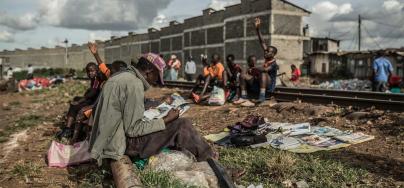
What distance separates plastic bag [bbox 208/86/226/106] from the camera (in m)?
10.0

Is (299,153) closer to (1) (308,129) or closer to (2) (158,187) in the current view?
(1) (308,129)

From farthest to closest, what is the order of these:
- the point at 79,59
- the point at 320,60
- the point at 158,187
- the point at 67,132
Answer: the point at 79,59 → the point at 320,60 → the point at 67,132 → the point at 158,187

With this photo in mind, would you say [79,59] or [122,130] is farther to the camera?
[79,59]

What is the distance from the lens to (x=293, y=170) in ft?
15.5

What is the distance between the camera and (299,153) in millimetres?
5637

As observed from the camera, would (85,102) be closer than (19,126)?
Yes

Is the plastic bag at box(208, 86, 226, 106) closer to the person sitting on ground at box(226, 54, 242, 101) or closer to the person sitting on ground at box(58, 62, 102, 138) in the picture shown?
the person sitting on ground at box(226, 54, 242, 101)

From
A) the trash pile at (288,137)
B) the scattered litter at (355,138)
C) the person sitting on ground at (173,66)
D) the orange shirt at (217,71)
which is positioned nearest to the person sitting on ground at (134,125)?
the trash pile at (288,137)

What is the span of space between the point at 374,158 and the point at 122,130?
9.68ft

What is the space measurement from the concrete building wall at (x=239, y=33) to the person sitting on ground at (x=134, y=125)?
69.2 ft

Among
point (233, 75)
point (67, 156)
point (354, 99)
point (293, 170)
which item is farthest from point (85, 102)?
point (354, 99)

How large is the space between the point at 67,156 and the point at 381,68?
967 centimetres

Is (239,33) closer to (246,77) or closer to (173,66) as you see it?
(173,66)

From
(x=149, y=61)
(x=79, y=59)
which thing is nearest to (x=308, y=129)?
(x=149, y=61)
